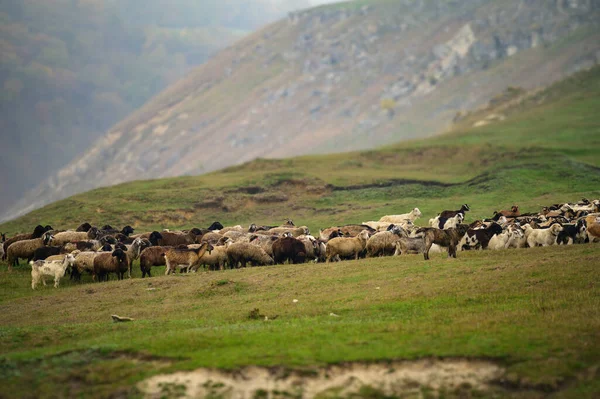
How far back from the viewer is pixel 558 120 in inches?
3703

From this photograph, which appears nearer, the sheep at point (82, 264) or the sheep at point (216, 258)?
the sheep at point (82, 264)

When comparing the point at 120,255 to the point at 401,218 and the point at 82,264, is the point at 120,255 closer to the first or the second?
the point at 82,264

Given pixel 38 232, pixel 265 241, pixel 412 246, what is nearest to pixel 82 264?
pixel 265 241

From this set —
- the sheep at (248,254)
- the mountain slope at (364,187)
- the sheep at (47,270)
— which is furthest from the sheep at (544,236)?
the sheep at (47,270)

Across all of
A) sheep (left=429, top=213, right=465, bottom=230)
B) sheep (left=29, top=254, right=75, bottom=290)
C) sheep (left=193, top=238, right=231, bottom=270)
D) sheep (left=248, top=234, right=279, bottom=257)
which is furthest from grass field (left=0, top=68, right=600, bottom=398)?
sheep (left=429, top=213, right=465, bottom=230)

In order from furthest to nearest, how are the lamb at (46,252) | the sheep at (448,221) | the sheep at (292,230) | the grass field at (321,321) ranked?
the sheep at (292,230)
the sheep at (448,221)
the lamb at (46,252)
the grass field at (321,321)

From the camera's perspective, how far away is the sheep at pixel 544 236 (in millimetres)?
27688

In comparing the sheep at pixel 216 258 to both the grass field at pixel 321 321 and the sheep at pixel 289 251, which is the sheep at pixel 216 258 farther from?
the grass field at pixel 321 321

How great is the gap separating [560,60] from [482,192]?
140559 millimetres

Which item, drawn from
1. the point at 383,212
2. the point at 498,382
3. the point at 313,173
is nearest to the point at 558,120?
the point at 313,173

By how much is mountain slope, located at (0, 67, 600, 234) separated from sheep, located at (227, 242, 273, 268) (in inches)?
628

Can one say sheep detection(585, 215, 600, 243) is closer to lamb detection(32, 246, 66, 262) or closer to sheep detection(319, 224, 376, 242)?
sheep detection(319, 224, 376, 242)

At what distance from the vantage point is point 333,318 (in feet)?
63.8

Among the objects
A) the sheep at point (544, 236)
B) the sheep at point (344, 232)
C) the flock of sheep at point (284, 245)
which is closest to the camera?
the sheep at point (544, 236)
